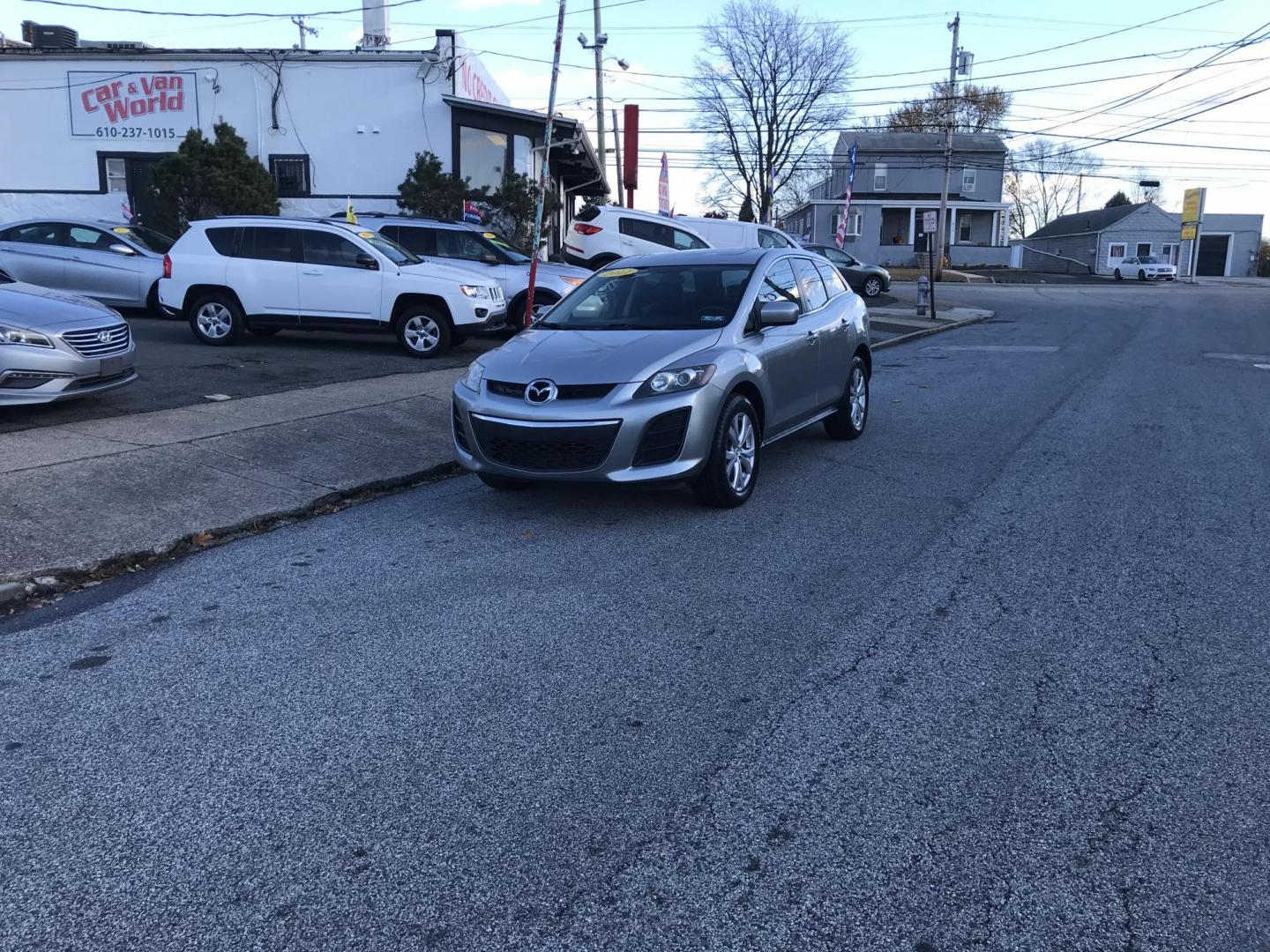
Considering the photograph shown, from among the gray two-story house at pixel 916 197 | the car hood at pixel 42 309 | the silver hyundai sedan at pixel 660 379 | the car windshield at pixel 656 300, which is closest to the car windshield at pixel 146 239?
the car hood at pixel 42 309

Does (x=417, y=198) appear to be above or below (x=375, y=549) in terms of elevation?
above

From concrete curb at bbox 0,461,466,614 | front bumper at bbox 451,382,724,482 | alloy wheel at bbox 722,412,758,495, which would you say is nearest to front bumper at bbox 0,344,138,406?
concrete curb at bbox 0,461,466,614

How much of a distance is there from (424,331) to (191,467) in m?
6.31

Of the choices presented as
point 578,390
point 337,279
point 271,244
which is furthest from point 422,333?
point 578,390

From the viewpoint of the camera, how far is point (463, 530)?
6707 millimetres

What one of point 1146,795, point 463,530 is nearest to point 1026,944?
point 1146,795

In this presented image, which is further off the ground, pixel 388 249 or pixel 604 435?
pixel 388 249

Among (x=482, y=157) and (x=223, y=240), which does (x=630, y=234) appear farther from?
(x=223, y=240)

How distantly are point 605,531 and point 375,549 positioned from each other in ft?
4.57

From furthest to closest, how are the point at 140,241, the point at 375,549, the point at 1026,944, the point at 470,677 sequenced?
the point at 140,241, the point at 375,549, the point at 470,677, the point at 1026,944

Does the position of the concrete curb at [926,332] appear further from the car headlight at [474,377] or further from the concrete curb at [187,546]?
the car headlight at [474,377]

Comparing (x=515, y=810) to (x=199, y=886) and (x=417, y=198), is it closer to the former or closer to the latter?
(x=199, y=886)

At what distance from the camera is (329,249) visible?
13.7m

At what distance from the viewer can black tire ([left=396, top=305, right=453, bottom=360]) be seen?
1373 cm
